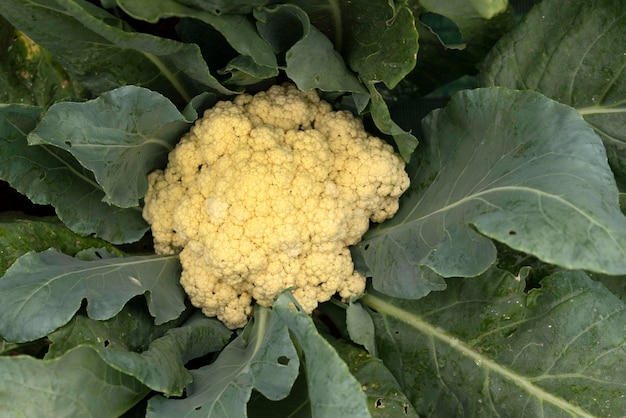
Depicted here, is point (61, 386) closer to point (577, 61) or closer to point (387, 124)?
point (387, 124)

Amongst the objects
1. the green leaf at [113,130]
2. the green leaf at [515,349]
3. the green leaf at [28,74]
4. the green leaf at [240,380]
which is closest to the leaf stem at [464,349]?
the green leaf at [515,349]

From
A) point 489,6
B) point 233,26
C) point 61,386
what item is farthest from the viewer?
point 233,26

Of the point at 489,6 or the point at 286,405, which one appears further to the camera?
the point at 286,405

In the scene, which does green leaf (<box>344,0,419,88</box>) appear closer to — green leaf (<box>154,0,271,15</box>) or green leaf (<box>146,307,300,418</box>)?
green leaf (<box>154,0,271,15</box>)

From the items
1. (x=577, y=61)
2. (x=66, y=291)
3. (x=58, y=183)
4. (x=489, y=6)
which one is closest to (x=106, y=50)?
(x=58, y=183)

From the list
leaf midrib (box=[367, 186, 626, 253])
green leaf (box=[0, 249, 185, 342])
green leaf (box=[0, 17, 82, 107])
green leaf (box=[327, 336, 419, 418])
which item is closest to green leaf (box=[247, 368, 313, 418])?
green leaf (box=[327, 336, 419, 418])

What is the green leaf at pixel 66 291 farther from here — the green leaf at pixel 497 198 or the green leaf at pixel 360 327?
the green leaf at pixel 497 198
